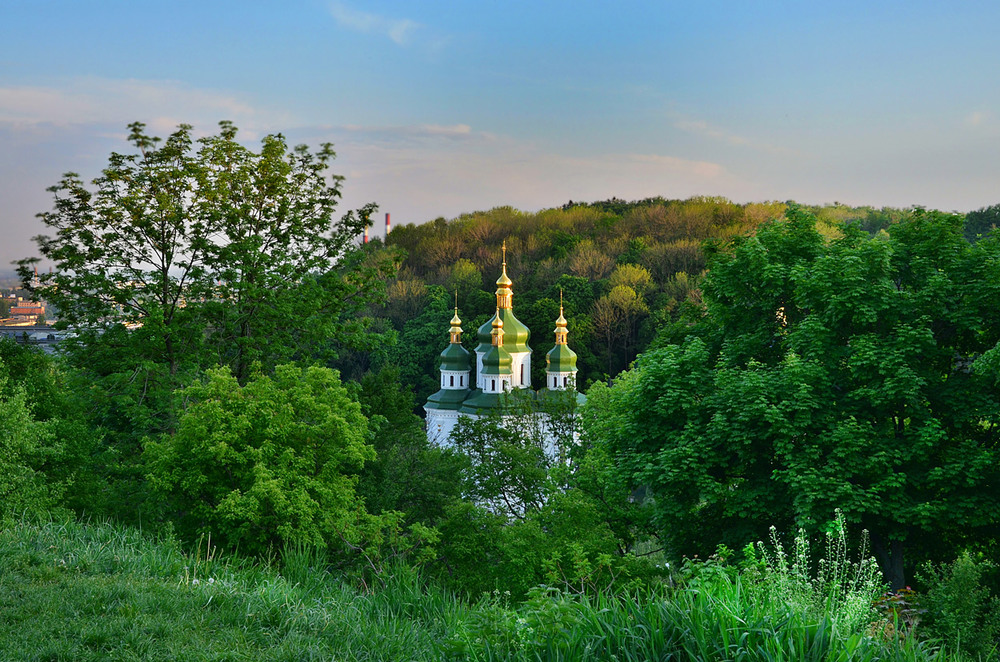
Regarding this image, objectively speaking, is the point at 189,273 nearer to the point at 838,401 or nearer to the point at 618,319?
the point at 838,401

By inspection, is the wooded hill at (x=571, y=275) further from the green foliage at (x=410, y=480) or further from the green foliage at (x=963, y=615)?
the green foliage at (x=963, y=615)

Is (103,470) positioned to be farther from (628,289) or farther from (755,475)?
(628,289)

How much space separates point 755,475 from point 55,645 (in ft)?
37.0

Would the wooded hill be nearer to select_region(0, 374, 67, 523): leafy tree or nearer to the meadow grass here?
select_region(0, 374, 67, 523): leafy tree

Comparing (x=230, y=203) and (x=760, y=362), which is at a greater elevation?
(x=230, y=203)

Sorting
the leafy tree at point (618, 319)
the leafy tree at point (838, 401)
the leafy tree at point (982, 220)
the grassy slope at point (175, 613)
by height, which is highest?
the leafy tree at point (982, 220)

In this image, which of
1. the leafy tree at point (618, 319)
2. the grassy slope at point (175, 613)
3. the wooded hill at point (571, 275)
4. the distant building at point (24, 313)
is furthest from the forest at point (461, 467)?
the leafy tree at point (618, 319)

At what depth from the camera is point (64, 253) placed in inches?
742

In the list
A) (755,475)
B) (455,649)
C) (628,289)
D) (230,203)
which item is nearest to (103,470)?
(230,203)

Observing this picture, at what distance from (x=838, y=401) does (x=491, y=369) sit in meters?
33.2

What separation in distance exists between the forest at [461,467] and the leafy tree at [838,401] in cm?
6

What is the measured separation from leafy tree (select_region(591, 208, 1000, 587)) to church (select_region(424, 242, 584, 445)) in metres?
30.7

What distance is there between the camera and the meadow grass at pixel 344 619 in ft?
15.9

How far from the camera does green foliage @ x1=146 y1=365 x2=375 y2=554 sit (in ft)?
46.3
